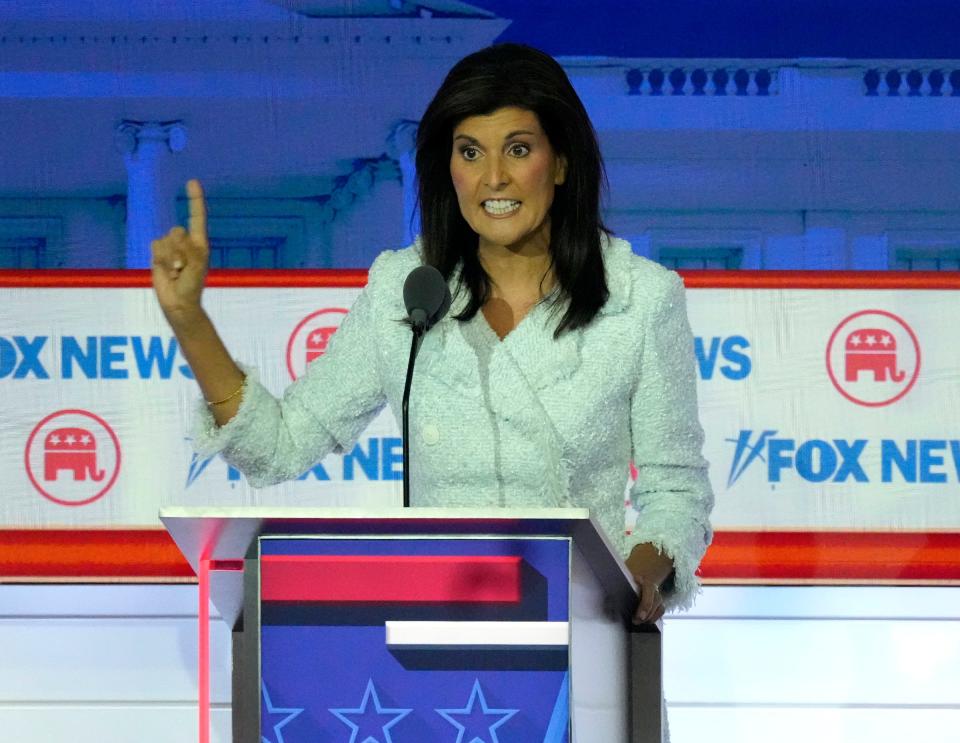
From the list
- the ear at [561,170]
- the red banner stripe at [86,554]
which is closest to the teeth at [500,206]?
the ear at [561,170]

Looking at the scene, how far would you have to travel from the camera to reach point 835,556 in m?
3.29

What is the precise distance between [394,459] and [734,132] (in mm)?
1005

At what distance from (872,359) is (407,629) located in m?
2.09

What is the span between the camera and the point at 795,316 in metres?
3.29

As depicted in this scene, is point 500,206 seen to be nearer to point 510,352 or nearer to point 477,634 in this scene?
point 510,352

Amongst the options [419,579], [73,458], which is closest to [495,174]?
[419,579]

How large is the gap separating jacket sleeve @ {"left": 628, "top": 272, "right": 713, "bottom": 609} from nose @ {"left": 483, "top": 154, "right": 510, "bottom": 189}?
249 millimetres

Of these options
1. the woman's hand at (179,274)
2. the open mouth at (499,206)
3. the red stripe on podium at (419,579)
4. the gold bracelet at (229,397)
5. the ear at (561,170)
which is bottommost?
the red stripe on podium at (419,579)

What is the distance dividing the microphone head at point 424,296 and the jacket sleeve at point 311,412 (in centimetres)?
27

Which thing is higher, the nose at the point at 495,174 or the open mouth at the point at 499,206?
the nose at the point at 495,174

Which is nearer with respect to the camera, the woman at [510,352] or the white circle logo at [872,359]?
the woman at [510,352]

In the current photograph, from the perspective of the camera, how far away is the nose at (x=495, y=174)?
203 cm

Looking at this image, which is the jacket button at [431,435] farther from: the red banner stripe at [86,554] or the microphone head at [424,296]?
the red banner stripe at [86,554]

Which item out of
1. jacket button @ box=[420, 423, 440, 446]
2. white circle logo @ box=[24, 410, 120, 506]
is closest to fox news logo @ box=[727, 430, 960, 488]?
white circle logo @ box=[24, 410, 120, 506]
